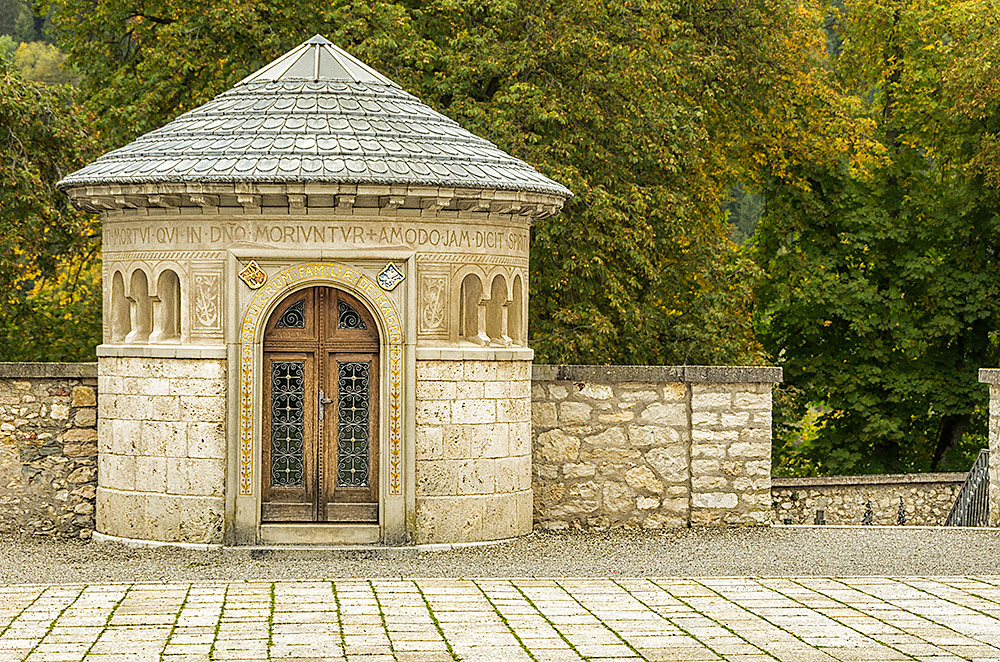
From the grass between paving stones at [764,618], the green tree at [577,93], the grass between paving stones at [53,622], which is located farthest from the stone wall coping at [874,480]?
the grass between paving stones at [53,622]

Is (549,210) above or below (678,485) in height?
above

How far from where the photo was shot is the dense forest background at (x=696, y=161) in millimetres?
19328

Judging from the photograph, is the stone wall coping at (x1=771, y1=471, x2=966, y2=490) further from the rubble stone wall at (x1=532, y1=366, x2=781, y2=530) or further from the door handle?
the door handle

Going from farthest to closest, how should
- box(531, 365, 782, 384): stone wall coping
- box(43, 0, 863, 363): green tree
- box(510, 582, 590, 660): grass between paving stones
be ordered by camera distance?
box(43, 0, 863, 363): green tree
box(531, 365, 782, 384): stone wall coping
box(510, 582, 590, 660): grass between paving stones

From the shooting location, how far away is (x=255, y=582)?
407 inches

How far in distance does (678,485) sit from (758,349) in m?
10.4

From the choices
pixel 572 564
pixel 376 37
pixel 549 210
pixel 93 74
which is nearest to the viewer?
pixel 572 564

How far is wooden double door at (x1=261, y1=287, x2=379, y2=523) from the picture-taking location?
39.5 ft

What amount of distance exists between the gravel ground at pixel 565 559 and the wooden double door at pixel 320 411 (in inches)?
20.5

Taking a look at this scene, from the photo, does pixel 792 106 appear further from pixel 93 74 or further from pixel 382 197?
pixel 382 197

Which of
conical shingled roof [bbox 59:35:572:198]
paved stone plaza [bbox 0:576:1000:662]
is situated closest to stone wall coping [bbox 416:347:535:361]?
conical shingled roof [bbox 59:35:572:198]

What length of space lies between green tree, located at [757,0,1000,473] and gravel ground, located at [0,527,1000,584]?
11.8 meters

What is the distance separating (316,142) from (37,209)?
789cm

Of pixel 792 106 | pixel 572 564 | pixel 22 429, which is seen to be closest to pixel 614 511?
pixel 572 564
